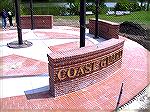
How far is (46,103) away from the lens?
7.34 meters

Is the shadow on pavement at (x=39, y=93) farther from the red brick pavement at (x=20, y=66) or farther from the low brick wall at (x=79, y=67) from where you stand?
the red brick pavement at (x=20, y=66)

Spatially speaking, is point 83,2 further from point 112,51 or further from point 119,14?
point 119,14

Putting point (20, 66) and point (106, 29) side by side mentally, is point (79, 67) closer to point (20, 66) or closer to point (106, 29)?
point (20, 66)

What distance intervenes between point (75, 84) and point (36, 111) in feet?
5.00

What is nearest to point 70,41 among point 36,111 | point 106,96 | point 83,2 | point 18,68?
point 18,68

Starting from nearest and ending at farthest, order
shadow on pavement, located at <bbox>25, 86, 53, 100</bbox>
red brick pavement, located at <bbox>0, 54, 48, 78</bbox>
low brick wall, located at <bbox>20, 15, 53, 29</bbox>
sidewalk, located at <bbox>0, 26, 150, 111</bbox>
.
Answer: sidewalk, located at <bbox>0, 26, 150, 111</bbox> → shadow on pavement, located at <bbox>25, 86, 53, 100</bbox> → red brick pavement, located at <bbox>0, 54, 48, 78</bbox> → low brick wall, located at <bbox>20, 15, 53, 29</bbox>

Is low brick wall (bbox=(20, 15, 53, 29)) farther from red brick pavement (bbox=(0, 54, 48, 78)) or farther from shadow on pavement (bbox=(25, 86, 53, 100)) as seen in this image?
shadow on pavement (bbox=(25, 86, 53, 100))

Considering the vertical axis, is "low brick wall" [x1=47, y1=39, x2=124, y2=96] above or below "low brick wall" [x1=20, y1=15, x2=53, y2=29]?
below

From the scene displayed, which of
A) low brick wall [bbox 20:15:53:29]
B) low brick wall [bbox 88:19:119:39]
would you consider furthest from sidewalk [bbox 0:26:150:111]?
low brick wall [bbox 20:15:53:29]

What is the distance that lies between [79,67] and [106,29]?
6.80 metres

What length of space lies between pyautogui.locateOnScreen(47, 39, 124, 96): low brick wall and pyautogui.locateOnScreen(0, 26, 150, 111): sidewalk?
8.1 inches

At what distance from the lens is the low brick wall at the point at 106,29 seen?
13.7m

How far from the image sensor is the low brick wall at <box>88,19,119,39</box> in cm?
1371

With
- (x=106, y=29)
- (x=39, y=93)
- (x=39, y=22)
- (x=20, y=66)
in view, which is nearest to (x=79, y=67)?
(x=39, y=93)
